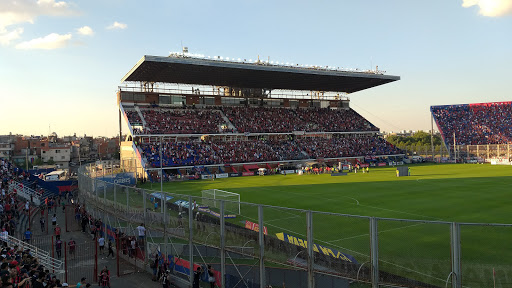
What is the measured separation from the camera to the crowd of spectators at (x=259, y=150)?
5388cm

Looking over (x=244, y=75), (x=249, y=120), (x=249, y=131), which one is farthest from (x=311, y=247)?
(x=249, y=120)

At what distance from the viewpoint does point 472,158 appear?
70.8 meters

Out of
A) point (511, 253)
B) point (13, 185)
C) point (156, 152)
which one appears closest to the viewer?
point (511, 253)

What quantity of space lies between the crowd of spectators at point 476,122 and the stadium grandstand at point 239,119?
1782 centimetres

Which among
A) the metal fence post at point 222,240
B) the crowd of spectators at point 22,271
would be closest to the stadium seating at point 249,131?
the crowd of spectators at point 22,271

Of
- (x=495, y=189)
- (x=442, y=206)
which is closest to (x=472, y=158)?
(x=495, y=189)

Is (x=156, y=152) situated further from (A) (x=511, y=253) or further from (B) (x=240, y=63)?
(A) (x=511, y=253)

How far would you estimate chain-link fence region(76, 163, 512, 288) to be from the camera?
773cm

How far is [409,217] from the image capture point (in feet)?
75.0

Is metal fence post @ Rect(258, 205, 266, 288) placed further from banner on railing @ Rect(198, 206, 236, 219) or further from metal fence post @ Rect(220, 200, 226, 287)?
banner on railing @ Rect(198, 206, 236, 219)

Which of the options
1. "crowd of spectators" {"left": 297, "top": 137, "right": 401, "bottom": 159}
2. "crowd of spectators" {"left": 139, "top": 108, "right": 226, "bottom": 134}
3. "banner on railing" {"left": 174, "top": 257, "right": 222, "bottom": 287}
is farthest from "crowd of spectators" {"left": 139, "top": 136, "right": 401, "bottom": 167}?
"banner on railing" {"left": 174, "top": 257, "right": 222, "bottom": 287}

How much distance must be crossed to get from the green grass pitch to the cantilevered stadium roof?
18.1 m

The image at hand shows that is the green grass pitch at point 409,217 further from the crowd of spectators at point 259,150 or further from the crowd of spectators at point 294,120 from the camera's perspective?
the crowd of spectators at point 294,120

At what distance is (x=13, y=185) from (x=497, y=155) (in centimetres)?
7658
